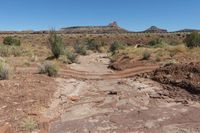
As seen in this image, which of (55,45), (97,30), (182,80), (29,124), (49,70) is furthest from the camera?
(97,30)

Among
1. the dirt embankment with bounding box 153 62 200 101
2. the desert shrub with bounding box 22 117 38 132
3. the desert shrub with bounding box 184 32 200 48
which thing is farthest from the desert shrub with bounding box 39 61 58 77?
the desert shrub with bounding box 184 32 200 48

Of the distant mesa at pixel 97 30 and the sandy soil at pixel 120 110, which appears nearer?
the sandy soil at pixel 120 110

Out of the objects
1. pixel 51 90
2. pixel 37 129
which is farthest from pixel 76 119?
pixel 51 90

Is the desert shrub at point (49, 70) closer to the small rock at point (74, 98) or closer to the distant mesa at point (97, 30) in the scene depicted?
the small rock at point (74, 98)

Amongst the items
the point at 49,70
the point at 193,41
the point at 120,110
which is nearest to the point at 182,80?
the point at 120,110

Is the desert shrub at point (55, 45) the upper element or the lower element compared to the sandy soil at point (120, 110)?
upper

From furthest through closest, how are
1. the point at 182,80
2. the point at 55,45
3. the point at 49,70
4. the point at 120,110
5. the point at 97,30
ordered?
the point at 97,30 → the point at 55,45 → the point at 49,70 → the point at 182,80 → the point at 120,110

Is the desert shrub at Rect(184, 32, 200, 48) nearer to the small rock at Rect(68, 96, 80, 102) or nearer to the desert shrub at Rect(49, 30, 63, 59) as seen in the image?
the desert shrub at Rect(49, 30, 63, 59)

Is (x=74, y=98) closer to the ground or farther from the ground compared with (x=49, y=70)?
closer to the ground

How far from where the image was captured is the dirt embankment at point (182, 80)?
12.5m

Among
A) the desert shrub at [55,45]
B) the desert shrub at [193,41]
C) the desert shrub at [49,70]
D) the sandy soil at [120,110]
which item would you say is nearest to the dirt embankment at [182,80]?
the sandy soil at [120,110]

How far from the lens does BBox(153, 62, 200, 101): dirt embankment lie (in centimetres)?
1248

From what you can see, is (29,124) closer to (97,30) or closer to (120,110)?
(120,110)

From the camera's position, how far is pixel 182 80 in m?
14.3
